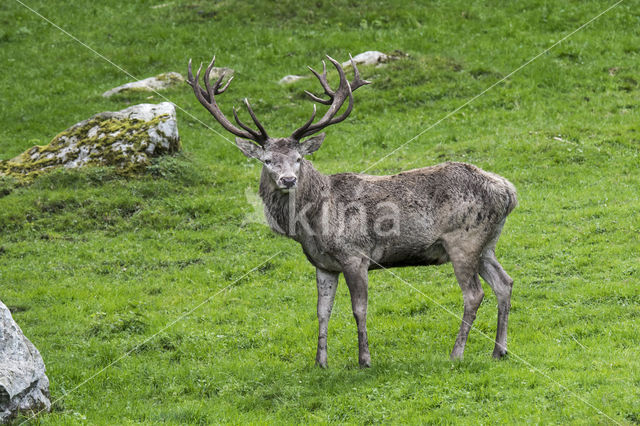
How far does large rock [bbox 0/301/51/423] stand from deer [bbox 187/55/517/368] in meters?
3.56

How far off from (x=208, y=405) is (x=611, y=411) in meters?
4.65

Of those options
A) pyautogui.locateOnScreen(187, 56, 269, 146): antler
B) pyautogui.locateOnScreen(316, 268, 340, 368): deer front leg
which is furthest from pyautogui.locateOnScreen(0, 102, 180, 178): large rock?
pyautogui.locateOnScreen(316, 268, 340, 368): deer front leg

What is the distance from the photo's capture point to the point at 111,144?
63.6ft

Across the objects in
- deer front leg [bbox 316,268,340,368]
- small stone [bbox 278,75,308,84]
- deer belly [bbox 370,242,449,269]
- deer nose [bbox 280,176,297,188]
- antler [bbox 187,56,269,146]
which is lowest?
small stone [bbox 278,75,308,84]

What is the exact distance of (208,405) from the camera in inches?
367

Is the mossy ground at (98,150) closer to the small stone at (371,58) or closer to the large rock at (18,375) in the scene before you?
the small stone at (371,58)

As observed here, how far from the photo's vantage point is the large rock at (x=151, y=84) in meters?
24.5

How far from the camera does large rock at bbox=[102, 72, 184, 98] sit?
80.2ft

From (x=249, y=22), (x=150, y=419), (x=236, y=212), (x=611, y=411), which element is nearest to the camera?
(x=611, y=411)

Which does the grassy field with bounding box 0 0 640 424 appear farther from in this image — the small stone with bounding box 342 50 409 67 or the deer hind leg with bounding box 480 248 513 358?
the small stone with bounding box 342 50 409 67

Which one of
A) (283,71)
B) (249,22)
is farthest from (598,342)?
(249,22)

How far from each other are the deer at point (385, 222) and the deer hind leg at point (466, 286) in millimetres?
13

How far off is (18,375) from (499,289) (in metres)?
6.25

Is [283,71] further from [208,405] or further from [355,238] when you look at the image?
[208,405]
